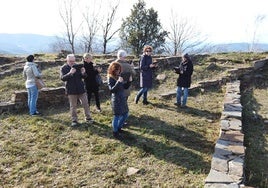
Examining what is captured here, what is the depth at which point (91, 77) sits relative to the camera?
8.54 metres

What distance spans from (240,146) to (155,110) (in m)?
3.54

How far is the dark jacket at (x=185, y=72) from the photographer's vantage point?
9266 mm

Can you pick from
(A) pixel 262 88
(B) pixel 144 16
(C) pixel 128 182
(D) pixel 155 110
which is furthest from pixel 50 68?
(B) pixel 144 16

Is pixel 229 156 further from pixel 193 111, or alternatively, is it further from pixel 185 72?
pixel 185 72

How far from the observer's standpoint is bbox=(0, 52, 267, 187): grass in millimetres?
5590

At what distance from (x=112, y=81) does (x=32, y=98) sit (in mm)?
3115

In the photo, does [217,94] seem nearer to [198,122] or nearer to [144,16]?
[198,122]

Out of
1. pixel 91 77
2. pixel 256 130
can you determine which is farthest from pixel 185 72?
pixel 91 77

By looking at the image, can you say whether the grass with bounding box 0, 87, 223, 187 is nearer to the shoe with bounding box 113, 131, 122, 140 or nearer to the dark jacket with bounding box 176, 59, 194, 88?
the shoe with bounding box 113, 131, 122, 140

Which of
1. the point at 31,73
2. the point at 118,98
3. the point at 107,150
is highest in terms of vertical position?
the point at 31,73

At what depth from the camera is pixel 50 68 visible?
48.9 feet

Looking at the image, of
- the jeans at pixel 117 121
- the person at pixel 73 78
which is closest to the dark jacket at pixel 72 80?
the person at pixel 73 78

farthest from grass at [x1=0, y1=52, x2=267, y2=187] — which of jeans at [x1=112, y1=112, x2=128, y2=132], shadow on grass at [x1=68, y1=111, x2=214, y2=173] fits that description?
jeans at [x1=112, y1=112, x2=128, y2=132]

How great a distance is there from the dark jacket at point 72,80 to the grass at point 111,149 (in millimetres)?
957
